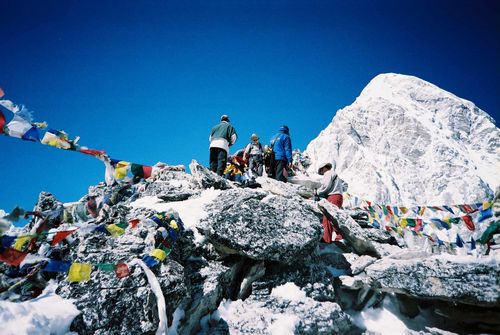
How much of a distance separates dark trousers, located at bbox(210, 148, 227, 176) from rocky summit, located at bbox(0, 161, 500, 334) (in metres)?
3.38

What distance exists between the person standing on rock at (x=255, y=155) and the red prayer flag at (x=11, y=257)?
31.4 ft

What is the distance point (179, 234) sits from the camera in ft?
18.1

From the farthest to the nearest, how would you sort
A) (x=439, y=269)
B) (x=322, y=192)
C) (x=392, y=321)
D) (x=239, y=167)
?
(x=239, y=167) < (x=322, y=192) < (x=392, y=321) < (x=439, y=269)

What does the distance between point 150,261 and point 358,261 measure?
5343 millimetres

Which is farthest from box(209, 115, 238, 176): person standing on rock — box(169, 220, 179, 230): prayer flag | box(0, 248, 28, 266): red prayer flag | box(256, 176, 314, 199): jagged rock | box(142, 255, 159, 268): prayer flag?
box(0, 248, 28, 266): red prayer flag

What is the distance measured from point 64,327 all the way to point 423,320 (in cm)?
707

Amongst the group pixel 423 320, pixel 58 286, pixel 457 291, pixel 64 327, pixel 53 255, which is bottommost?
pixel 423 320

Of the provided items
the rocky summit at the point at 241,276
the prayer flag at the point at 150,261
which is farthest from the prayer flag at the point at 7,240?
the prayer flag at the point at 150,261

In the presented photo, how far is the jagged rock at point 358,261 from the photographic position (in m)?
6.55

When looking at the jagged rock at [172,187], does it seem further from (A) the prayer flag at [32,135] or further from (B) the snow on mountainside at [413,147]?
(B) the snow on mountainside at [413,147]

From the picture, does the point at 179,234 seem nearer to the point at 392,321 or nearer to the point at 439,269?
the point at 392,321

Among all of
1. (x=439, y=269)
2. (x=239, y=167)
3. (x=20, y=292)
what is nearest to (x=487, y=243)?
(x=439, y=269)

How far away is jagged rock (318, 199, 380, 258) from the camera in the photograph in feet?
23.5

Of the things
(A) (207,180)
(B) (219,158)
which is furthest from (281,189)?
(B) (219,158)
